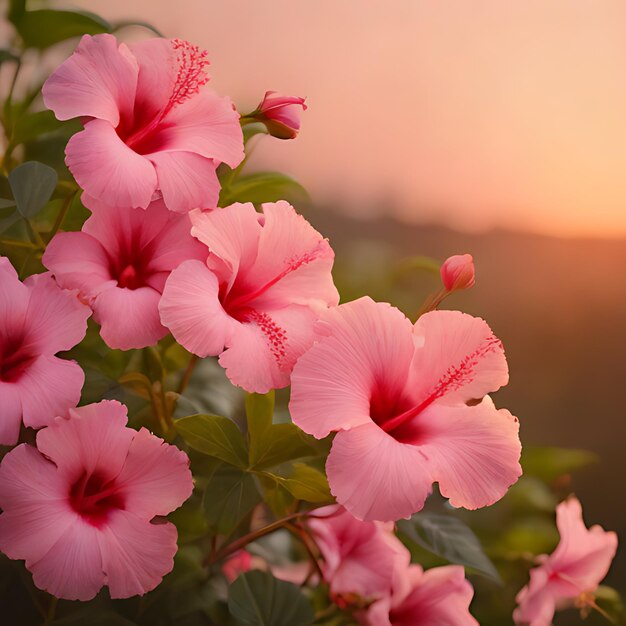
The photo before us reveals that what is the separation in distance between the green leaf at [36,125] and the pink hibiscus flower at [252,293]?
159mm

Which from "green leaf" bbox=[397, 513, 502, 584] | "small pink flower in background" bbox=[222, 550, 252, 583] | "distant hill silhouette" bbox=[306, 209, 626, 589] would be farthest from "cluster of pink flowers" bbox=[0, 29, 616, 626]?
"distant hill silhouette" bbox=[306, 209, 626, 589]

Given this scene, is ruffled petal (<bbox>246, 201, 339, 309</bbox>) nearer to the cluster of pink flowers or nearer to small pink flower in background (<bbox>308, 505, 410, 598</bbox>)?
the cluster of pink flowers

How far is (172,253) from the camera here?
0.41 metres

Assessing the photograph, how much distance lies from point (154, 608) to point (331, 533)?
0.13 metres

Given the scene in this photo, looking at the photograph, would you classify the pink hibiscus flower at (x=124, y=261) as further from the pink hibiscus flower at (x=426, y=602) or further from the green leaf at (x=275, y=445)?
the pink hibiscus flower at (x=426, y=602)

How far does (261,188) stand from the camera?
547 mm

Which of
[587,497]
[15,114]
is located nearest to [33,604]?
[15,114]

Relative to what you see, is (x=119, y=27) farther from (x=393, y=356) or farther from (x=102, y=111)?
(x=393, y=356)

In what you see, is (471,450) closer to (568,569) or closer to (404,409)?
(404,409)

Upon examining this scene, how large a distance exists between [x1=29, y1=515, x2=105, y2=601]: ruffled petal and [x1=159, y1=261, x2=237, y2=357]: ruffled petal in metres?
0.10

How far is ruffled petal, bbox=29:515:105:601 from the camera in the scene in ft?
1.16

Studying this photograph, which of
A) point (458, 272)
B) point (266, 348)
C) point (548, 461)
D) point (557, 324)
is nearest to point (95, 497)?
point (266, 348)

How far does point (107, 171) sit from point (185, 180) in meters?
0.04

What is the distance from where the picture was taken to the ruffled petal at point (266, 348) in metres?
0.37
